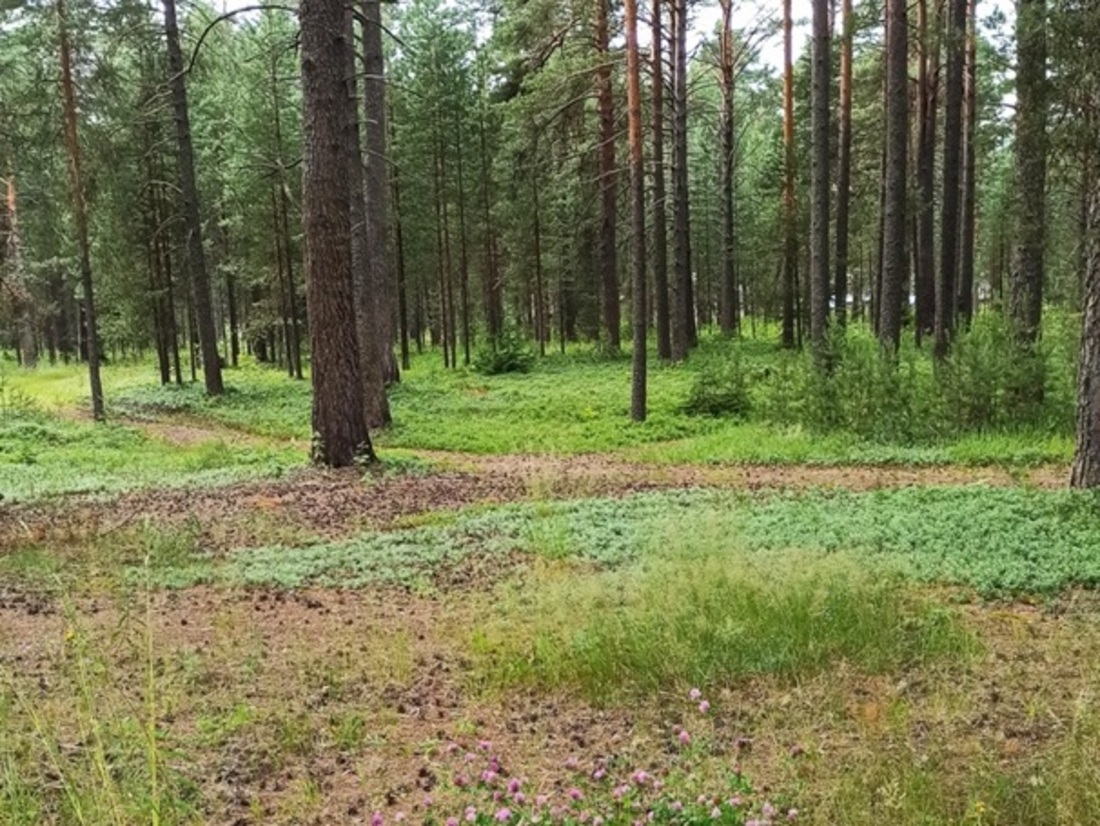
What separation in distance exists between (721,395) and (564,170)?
12119 millimetres

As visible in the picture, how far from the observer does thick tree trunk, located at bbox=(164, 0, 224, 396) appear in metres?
21.1

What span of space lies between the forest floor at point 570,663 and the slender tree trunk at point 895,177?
6020 mm

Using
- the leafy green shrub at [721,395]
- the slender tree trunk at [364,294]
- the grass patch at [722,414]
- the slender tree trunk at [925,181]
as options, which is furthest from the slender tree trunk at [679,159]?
the slender tree trunk at [364,294]

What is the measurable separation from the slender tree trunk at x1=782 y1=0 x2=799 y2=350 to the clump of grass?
1877 cm

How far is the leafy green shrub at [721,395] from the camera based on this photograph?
14914mm

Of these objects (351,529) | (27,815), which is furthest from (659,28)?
(27,815)

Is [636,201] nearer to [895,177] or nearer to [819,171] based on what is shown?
[819,171]

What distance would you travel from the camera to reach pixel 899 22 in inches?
550

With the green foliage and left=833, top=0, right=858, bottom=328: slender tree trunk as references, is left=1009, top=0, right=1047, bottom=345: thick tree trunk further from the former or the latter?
the green foliage

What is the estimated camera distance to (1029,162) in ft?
46.7

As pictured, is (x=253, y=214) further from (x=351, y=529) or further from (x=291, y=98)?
(x=351, y=529)

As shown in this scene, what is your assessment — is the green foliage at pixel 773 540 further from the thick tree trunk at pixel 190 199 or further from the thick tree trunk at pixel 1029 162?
the thick tree trunk at pixel 190 199

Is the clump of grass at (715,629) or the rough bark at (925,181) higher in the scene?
the rough bark at (925,181)

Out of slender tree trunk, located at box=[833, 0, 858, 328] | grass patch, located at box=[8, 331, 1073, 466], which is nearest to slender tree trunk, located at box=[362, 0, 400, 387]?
grass patch, located at box=[8, 331, 1073, 466]
